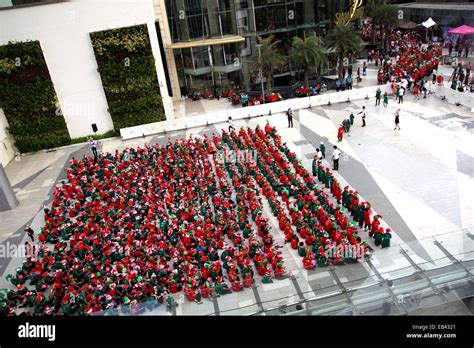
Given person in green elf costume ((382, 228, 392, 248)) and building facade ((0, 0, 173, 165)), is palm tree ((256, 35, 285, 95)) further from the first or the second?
person in green elf costume ((382, 228, 392, 248))

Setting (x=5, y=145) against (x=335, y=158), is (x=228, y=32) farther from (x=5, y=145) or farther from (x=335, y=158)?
(x=5, y=145)

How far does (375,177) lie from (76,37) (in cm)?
2273

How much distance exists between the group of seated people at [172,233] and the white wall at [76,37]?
1026cm

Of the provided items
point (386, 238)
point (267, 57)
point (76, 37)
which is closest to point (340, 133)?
point (386, 238)

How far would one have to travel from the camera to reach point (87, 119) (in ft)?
98.5

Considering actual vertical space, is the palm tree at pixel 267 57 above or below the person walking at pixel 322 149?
above

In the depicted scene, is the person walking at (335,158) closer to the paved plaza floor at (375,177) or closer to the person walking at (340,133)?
the paved plaza floor at (375,177)

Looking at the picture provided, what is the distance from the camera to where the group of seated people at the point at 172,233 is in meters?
12.5

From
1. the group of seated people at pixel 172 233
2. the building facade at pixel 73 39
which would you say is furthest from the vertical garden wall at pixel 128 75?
the group of seated people at pixel 172 233

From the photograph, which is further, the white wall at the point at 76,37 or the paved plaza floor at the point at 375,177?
the white wall at the point at 76,37

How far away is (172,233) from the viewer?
49.2ft

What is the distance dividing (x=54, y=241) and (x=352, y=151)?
15711 millimetres

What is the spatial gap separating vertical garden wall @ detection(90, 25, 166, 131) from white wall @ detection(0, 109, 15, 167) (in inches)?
300
